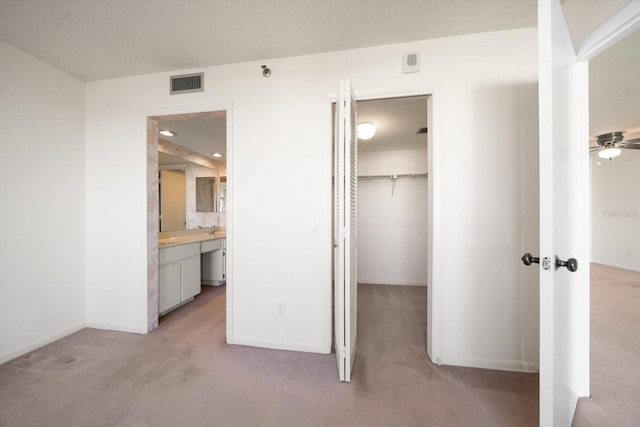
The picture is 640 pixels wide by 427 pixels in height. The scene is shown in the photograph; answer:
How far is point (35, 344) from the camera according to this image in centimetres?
206

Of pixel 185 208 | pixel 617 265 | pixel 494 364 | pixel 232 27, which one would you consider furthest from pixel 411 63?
pixel 617 265

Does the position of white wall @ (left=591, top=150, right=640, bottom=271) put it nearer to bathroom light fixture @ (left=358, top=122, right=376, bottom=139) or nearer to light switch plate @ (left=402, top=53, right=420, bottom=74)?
bathroom light fixture @ (left=358, top=122, right=376, bottom=139)

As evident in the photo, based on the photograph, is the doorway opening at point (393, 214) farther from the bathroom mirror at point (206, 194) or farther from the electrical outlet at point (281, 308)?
the bathroom mirror at point (206, 194)

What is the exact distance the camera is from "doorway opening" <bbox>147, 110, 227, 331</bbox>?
7.88ft

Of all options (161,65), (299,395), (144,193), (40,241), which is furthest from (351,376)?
(161,65)

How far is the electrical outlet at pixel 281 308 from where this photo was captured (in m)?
2.08

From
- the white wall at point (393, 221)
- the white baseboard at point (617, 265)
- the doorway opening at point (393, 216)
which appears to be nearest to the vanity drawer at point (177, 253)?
the doorway opening at point (393, 216)

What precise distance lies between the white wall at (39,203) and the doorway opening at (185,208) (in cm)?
71

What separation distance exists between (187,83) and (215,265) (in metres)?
2.66

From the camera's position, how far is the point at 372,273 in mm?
4293

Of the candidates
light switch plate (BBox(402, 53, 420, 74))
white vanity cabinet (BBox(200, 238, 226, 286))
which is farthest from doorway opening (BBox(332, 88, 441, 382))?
white vanity cabinet (BBox(200, 238, 226, 286))

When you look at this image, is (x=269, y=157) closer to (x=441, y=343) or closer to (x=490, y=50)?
(x=490, y=50)

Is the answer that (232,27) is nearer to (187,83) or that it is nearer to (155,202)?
(187,83)

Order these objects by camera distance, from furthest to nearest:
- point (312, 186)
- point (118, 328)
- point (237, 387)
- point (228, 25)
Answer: point (118, 328)
point (312, 186)
point (228, 25)
point (237, 387)
